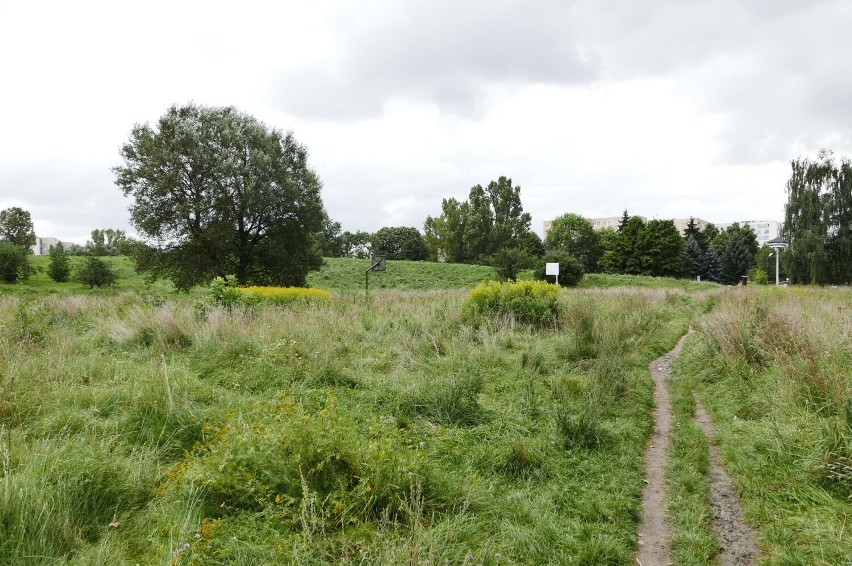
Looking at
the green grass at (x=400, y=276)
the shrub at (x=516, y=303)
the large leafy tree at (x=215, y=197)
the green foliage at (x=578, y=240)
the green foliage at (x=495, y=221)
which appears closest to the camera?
the shrub at (x=516, y=303)

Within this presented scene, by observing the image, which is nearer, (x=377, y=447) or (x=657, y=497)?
(x=377, y=447)

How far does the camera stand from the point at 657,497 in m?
3.94

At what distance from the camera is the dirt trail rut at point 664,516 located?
3.14m

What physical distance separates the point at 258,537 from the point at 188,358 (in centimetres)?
512

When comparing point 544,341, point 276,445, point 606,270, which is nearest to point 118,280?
point 544,341

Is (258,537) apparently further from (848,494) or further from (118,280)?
(118,280)

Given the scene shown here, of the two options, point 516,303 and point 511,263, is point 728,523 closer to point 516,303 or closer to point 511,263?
point 516,303

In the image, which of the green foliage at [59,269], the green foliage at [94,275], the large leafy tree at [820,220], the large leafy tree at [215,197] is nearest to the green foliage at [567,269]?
the large leafy tree at [820,220]

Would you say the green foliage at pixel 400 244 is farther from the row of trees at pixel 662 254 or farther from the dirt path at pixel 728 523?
the dirt path at pixel 728 523

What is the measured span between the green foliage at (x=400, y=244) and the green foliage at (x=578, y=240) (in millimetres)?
20218

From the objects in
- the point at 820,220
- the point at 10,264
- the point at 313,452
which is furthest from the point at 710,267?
the point at 10,264

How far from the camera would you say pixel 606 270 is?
191ft

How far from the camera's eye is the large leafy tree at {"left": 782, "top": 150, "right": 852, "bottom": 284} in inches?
1226

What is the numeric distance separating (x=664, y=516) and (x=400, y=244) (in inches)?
2988
